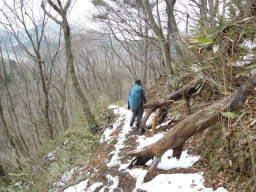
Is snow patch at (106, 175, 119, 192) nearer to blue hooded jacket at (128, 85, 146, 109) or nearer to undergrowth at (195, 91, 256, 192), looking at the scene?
undergrowth at (195, 91, 256, 192)

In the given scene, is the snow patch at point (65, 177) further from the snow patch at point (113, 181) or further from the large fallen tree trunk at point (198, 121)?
the large fallen tree trunk at point (198, 121)

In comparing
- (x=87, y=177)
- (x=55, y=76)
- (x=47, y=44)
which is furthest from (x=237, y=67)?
(x=55, y=76)

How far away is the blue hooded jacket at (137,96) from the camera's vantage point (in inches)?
196

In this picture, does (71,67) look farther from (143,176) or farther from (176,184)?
(176,184)

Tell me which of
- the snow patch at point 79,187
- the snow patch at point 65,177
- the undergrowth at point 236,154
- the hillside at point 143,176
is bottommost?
the snow patch at point 65,177

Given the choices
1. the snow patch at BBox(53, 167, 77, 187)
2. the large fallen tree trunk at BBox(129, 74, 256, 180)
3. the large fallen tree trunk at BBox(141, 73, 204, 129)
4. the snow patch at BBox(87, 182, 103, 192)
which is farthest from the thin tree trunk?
the large fallen tree trunk at BBox(129, 74, 256, 180)

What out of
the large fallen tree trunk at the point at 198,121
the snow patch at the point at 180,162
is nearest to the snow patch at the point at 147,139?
the snow patch at the point at 180,162

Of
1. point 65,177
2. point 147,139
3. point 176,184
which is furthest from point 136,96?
point 65,177

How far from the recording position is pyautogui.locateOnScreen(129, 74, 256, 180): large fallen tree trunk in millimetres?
1918

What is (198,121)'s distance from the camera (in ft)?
6.72

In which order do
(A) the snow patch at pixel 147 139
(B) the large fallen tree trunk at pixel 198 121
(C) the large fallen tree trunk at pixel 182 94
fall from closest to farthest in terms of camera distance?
(B) the large fallen tree trunk at pixel 198 121
(C) the large fallen tree trunk at pixel 182 94
(A) the snow patch at pixel 147 139

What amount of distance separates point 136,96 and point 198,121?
10.1ft

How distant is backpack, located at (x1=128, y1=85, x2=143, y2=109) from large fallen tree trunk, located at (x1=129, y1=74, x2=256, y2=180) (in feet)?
8.66

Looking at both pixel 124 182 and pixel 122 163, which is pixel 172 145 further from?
pixel 122 163
